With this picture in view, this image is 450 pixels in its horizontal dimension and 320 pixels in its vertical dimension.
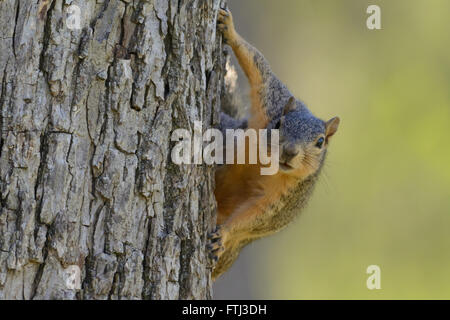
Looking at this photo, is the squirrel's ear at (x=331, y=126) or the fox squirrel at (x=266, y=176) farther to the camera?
the squirrel's ear at (x=331, y=126)

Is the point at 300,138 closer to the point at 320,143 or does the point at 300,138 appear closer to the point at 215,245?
the point at 320,143

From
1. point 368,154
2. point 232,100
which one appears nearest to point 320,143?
point 232,100

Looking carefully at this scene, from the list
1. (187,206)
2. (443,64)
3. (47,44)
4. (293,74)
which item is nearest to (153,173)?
(187,206)

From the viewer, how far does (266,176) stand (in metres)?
4.13

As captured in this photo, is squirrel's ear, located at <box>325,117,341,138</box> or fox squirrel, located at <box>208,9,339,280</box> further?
squirrel's ear, located at <box>325,117,341,138</box>

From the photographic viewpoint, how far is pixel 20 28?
269 centimetres

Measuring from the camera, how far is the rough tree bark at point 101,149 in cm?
264

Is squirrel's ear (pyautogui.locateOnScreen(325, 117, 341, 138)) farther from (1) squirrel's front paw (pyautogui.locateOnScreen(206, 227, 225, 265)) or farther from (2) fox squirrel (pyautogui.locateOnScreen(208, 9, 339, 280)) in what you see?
(1) squirrel's front paw (pyautogui.locateOnScreen(206, 227, 225, 265))

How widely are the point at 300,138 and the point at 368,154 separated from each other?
19.6 ft

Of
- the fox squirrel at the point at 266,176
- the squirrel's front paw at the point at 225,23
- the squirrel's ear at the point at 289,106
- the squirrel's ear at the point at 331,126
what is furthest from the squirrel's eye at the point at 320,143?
the squirrel's front paw at the point at 225,23

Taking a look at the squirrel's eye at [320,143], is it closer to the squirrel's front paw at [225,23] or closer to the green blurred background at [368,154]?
the squirrel's front paw at [225,23]

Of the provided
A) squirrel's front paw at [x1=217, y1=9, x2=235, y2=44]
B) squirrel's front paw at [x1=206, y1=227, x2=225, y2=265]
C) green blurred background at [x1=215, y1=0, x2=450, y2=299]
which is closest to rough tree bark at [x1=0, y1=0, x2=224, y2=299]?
squirrel's front paw at [x1=206, y1=227, x2=225, y2=265]

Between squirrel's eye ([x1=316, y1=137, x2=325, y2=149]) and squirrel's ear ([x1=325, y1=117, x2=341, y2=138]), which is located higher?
squirrel's ear ([x1=325, y1=117, x2=341, y2=138])

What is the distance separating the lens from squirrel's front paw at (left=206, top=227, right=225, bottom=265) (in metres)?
3.40
